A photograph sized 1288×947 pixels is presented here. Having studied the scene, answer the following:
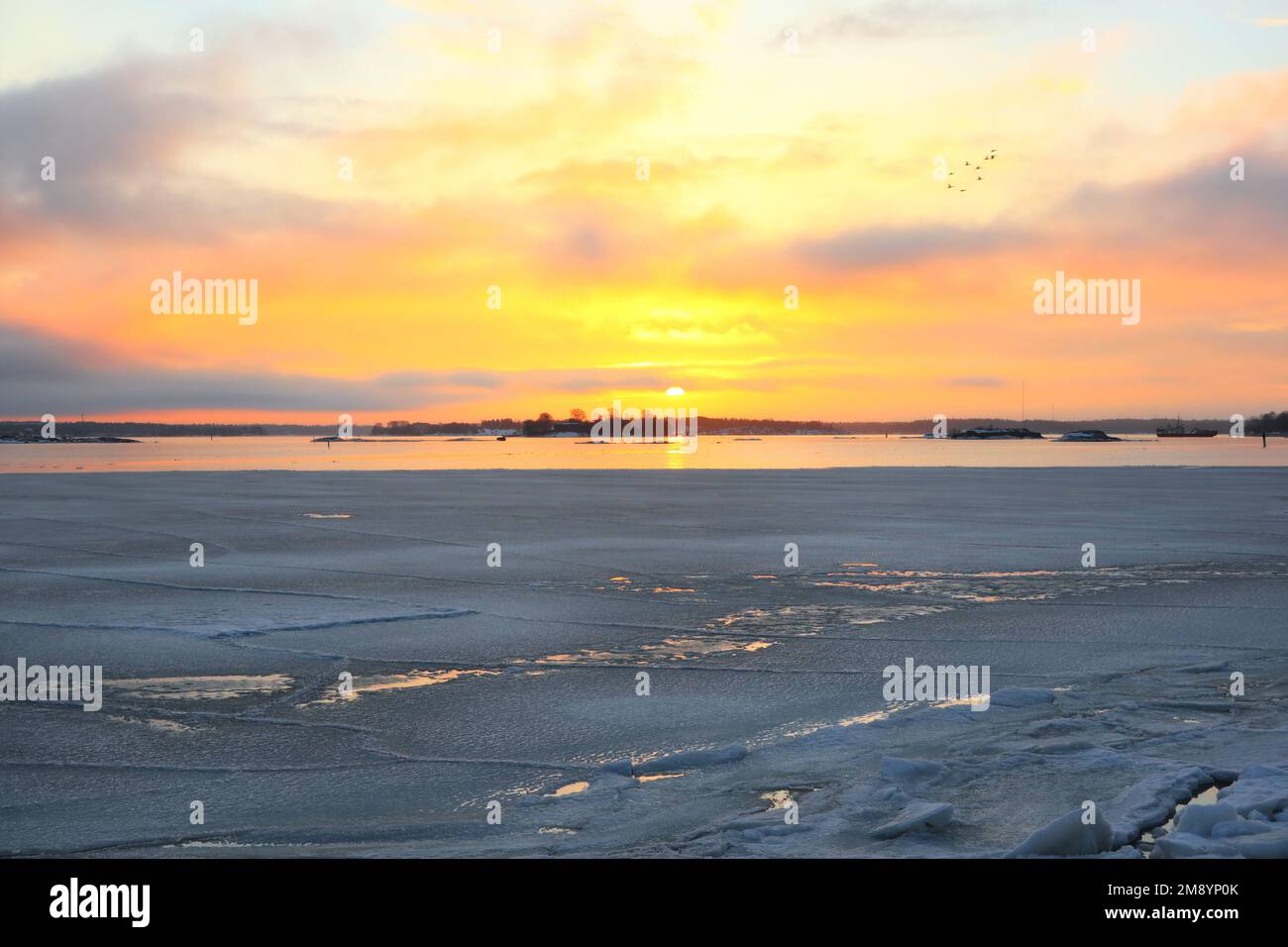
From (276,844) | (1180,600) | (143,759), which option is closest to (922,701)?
(276,844)

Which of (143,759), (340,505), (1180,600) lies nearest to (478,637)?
(143,759)

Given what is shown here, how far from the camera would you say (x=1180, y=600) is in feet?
33.6

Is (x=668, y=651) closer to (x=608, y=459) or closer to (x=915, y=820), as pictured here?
(x=915, y=820)

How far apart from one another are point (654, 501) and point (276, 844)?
21027mm

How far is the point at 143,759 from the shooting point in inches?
211

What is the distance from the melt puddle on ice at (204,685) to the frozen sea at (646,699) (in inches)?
1.4

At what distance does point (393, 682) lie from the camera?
7.11 meters

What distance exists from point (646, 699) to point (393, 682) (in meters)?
1.75

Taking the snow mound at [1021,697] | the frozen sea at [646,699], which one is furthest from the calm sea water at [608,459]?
the snow mound at [1021,697]

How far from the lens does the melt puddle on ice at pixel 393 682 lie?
6.67m
